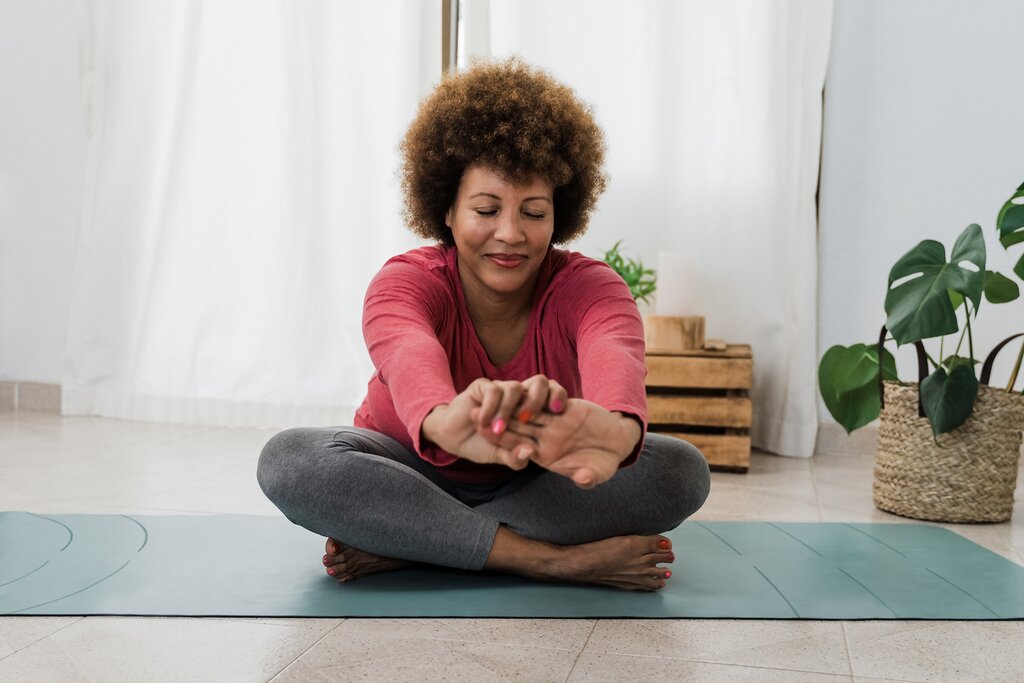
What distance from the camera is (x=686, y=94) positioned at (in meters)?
2.77

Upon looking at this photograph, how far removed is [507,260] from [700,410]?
4.12 ft

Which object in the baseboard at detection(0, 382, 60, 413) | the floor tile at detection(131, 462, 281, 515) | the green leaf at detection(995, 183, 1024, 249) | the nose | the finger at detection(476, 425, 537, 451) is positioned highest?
the green leaf at detection(995, 183, 1024, 249)

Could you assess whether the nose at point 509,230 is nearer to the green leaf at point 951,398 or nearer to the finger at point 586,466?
the finger at point 586,466

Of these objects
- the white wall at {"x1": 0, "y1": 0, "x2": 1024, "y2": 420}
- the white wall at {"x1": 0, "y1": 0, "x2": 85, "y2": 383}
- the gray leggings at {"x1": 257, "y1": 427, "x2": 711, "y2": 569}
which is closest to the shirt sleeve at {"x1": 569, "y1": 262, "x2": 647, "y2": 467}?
the gray leggings at {"x1": 257, "y1": 427, "x2": 711, "y2": 569}

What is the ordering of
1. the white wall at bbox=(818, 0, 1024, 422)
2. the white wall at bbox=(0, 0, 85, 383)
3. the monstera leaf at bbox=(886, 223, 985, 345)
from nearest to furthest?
the monstera leaf at bbox=(886, 223, 985, 345) → the white wall at bbox=(818, 0, 1024, 422) → the white wall at bbox=(0, 0, 85, 383)

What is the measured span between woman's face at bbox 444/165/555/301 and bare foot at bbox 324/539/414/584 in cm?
44

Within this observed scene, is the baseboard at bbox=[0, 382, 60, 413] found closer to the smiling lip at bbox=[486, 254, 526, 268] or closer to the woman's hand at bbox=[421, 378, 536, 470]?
the smiling lip at bbox=[486, 254, 526, 268]

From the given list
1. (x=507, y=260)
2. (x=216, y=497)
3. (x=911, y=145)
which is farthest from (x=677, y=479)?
(x=911, y=145)

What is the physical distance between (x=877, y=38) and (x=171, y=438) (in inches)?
88.4

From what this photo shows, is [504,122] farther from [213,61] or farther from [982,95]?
[213,61]

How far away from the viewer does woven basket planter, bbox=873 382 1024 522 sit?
1983mm

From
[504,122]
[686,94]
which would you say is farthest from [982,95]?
[504,122]

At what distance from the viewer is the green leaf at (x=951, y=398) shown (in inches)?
75.7

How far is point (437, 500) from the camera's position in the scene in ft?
4.68
